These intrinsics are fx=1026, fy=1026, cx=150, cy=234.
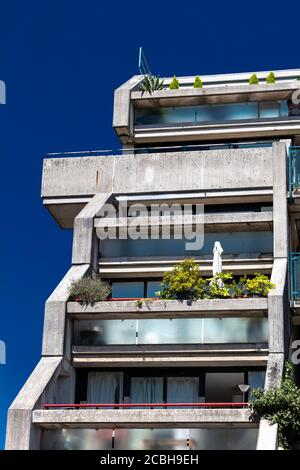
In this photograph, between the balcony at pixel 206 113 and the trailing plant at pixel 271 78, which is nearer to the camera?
the balcony at pixel 206 113

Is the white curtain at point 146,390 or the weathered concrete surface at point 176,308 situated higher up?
the weathered concrete surface at point 176,308

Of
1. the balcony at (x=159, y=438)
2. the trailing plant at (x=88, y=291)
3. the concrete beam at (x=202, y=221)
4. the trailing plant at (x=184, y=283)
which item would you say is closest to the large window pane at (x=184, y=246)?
the concrete beam at (x=202, y=221)

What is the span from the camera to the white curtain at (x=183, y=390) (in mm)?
33969

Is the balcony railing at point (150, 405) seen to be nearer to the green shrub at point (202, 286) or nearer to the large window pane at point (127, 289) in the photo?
the green shrub at point (202, 286)

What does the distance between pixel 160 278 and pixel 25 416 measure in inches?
344

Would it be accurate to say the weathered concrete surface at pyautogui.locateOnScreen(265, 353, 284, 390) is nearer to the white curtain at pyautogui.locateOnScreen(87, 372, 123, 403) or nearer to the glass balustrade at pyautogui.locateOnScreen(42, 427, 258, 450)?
the glass balustrade at pyautogui.locateOnScreen(42, 427, 258, 450)

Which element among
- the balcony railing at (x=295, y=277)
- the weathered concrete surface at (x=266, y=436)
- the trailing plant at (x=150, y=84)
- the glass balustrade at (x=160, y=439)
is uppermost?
the trailing plant at (x=150, y=84)

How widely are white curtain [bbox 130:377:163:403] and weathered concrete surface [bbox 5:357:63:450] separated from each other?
3.80 m

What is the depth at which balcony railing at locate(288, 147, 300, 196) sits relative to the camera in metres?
36.8

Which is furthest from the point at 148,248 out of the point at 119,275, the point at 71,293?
the point at 71,293

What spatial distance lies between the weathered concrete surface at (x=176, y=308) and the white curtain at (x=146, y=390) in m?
2.49

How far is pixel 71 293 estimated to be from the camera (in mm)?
33875

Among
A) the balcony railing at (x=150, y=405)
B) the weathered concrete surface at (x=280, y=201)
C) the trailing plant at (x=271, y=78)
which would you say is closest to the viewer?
the balcony railing at (x=150, y=405)
